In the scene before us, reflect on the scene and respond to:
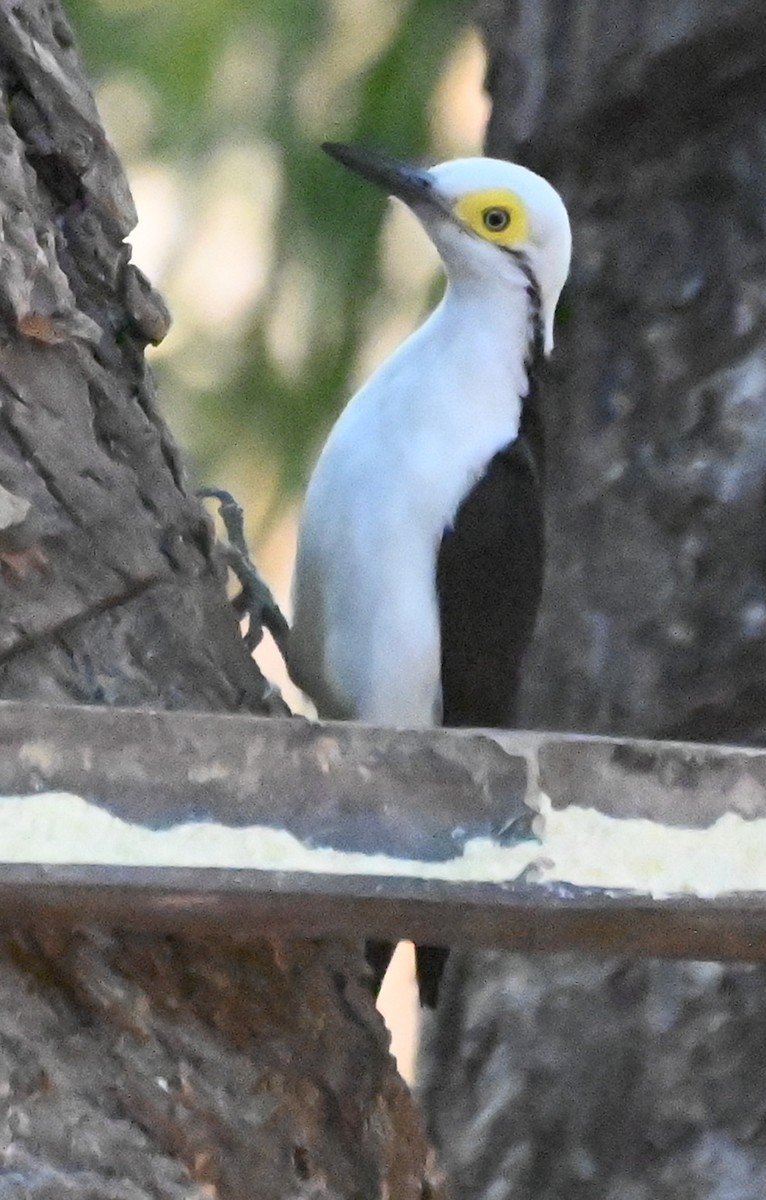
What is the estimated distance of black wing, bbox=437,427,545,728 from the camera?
4.60 feet

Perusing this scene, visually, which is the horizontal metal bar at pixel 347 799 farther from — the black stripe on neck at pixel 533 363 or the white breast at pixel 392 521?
the black stripe on neck at pixel 533 363

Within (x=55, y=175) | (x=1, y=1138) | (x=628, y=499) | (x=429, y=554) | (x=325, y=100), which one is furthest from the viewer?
(x=325, y=100)

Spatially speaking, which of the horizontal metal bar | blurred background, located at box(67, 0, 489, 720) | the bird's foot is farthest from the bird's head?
the horizontal metal bar

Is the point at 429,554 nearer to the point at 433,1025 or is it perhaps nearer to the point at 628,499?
the point at 628,499

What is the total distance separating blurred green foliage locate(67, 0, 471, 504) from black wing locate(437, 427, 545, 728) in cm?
58

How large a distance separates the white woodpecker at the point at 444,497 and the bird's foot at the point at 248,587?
5cm

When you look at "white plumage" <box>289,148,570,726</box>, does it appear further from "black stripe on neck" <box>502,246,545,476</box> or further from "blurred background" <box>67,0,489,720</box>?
"blurred background" <box>67,0,489,720</box>

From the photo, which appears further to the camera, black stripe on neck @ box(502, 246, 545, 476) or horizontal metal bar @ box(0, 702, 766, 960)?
black stripe on neck @ box(502, 246, 545, 476)

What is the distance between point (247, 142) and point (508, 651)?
861mm

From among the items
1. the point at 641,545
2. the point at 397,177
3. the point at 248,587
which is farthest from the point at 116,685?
the point at 641,545

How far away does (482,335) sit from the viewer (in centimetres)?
149

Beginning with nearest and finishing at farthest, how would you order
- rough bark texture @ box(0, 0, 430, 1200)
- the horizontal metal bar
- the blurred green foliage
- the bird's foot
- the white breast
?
the horizontal metal bar
rough bark texture @ box(0, 0, 430, 1200)
the white breast
the bird's foot
the blurred green foliage

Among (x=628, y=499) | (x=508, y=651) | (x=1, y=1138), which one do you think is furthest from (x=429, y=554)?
(x=1, y=1138)

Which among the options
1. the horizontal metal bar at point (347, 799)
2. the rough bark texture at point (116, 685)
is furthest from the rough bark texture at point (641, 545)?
the horizontal metal bar at point (347, 799)
